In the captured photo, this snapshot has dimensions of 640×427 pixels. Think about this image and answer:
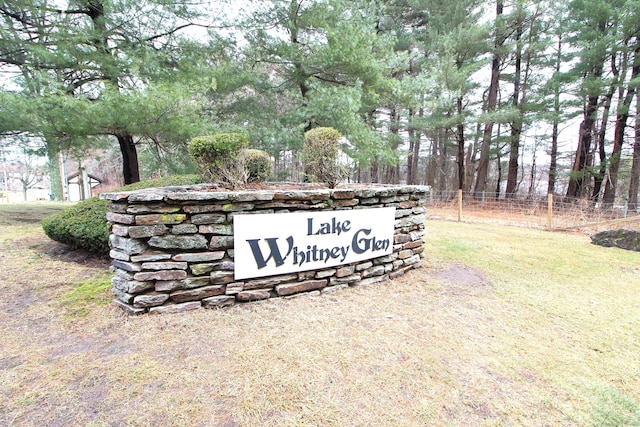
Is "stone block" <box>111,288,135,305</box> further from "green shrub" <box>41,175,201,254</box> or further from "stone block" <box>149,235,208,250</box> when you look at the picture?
"green shrub" <box>41,175,201,254</box>

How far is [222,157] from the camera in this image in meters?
3.01

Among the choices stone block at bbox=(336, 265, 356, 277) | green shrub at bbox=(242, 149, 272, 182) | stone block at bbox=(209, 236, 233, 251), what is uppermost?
green shrub at bbox=(242, 149, 272, 182)

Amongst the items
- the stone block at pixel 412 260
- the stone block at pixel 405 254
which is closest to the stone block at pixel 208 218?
the stone block at pixel 405 254

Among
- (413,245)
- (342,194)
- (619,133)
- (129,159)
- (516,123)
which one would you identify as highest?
(516,123)

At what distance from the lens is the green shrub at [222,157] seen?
2938mm

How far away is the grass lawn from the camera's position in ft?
4.72

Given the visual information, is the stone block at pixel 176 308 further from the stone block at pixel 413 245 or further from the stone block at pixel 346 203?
the stone block at pixel 413 245

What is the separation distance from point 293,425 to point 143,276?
1588 mm

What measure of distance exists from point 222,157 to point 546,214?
27.8 feet

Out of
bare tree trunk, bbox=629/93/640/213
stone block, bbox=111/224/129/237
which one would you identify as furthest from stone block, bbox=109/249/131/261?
bare tree trunk, bbox=629/93/640/213

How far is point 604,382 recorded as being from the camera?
1.72m

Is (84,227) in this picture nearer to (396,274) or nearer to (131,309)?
(131,309)

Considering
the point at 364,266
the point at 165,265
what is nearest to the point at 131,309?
the point at 165,265

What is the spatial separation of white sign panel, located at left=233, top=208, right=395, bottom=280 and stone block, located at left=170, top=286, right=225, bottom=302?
0.65 feet
